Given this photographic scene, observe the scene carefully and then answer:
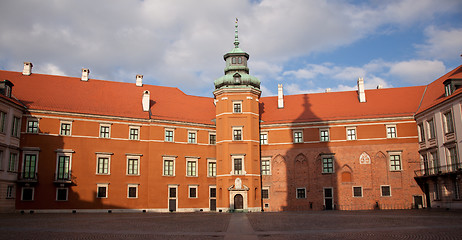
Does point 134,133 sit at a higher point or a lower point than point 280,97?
lower

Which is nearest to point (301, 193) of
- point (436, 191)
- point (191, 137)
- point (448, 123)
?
point (436, 191)

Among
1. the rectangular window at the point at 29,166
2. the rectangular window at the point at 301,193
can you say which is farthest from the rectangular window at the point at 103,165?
the rectangular window at the point at 301,193

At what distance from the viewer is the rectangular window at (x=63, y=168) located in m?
40.0

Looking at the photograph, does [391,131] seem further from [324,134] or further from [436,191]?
[436,191]

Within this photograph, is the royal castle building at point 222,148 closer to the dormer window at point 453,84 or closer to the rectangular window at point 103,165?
the rectangular window at point 103,165

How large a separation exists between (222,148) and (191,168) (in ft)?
13.9

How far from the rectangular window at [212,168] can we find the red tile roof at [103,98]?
16.1 ft

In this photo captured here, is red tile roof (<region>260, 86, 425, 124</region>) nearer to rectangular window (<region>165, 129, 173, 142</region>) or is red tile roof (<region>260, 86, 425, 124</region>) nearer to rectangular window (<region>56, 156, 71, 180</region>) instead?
rectangular window (<region>165, 129, 173, 142</region>)

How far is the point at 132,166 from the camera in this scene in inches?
1715

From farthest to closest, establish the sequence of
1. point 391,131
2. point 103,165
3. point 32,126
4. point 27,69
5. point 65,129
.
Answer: point 391,131
point 27,69
point 103,165
point 65,129
point 32,126

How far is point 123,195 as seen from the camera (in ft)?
139

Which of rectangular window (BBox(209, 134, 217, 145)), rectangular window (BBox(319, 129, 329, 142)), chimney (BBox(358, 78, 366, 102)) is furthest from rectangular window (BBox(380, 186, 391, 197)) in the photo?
rectangular window (BBox(209, 134, 217, 145))

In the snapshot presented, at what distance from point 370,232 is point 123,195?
1162 inches

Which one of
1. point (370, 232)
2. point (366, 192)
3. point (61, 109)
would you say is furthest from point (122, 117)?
point (370, 232)
